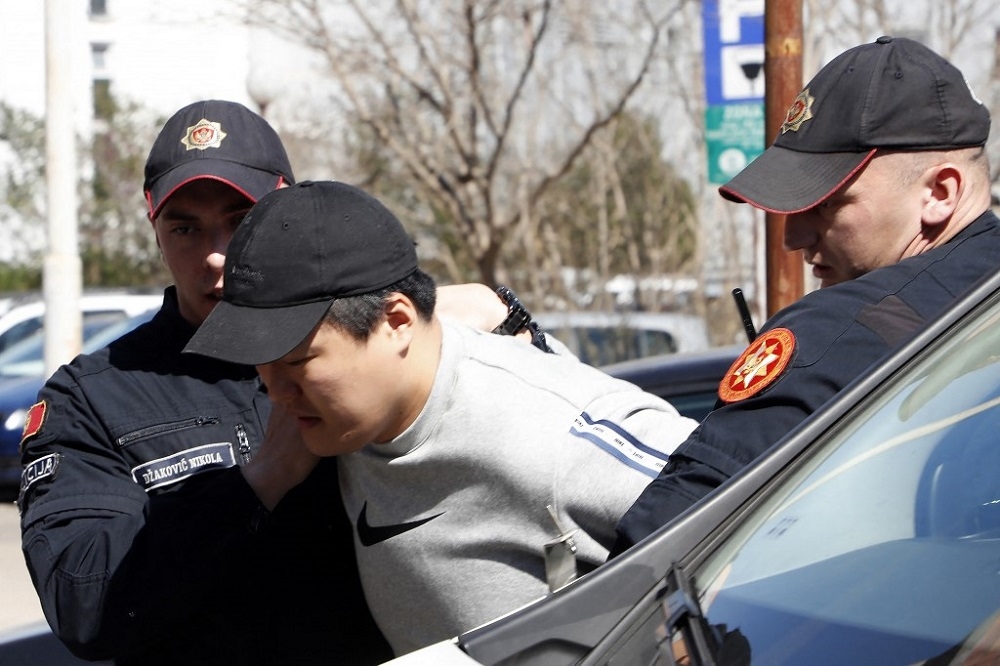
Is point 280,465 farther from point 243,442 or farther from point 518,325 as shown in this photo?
point 518,325

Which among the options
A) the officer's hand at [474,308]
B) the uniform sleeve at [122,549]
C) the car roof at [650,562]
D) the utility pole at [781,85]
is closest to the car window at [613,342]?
the utility pole at [781,85]

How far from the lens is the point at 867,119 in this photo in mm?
1996

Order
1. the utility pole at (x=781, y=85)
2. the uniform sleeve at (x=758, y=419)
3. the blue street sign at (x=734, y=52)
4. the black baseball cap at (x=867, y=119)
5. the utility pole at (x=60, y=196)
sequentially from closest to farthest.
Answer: the uniform sleeve at (x=758, y=419)
the black baseball cap at (x=867, y=119)
the utility pole at (x=781, y=85)
the blue street sign at (x=734, y=52)
the utility pole at (x=60, y=196)

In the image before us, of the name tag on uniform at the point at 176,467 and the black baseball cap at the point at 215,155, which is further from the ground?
the black baseball cap at the point at 215,155

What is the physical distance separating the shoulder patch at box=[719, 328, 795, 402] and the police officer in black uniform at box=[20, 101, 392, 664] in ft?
2.29

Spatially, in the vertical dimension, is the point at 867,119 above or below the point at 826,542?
above

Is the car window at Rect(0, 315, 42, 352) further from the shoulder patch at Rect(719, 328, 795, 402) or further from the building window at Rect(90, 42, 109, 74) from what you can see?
the building window at Rect(90, 42, 109, 74)

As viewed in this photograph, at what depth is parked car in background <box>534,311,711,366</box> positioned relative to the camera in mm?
9789

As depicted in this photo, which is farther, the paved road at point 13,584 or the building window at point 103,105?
the building window at point 103,105

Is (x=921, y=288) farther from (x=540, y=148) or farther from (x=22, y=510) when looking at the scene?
(x=540, y=148)

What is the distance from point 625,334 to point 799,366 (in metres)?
8.22

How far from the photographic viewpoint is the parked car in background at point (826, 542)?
1469 mm

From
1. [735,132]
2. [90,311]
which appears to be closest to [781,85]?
[735,132]

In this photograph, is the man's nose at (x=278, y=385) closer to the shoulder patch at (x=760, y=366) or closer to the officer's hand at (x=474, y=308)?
the officer's hand at (x=474, y=308)
